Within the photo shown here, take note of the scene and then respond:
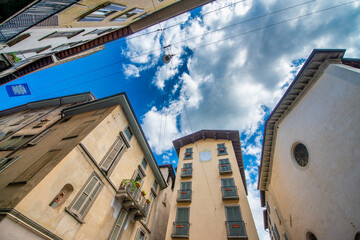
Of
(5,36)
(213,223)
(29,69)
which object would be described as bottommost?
(213,223)

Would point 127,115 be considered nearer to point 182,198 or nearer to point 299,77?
point 182,198

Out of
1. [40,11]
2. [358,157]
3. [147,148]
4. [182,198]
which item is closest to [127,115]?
[147,148]

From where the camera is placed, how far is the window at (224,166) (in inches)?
608

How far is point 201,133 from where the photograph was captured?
2078 centimetres

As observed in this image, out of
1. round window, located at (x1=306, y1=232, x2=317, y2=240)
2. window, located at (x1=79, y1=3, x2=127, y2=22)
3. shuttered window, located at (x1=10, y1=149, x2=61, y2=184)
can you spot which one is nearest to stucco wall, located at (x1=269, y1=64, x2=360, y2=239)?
round window, located at (x1=306, y1=232, x2=317, y2=240)

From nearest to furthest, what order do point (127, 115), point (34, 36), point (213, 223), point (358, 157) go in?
point (358, 157) < point (34, 36) < point (213, 223) < point (127, 115)

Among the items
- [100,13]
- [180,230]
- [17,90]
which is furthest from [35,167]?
[180,230]

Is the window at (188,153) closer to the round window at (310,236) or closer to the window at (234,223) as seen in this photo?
the window at (234,223)

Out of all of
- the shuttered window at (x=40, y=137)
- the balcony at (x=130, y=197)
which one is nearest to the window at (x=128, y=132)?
the balcony at (x=130, y=197)

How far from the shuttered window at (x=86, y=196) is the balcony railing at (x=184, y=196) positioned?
781 cm

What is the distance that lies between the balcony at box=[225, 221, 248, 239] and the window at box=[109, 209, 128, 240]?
7790 millimetres

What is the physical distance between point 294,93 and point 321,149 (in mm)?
4229

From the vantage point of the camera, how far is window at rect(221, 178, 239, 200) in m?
13.2

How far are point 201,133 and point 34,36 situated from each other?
18195mm
